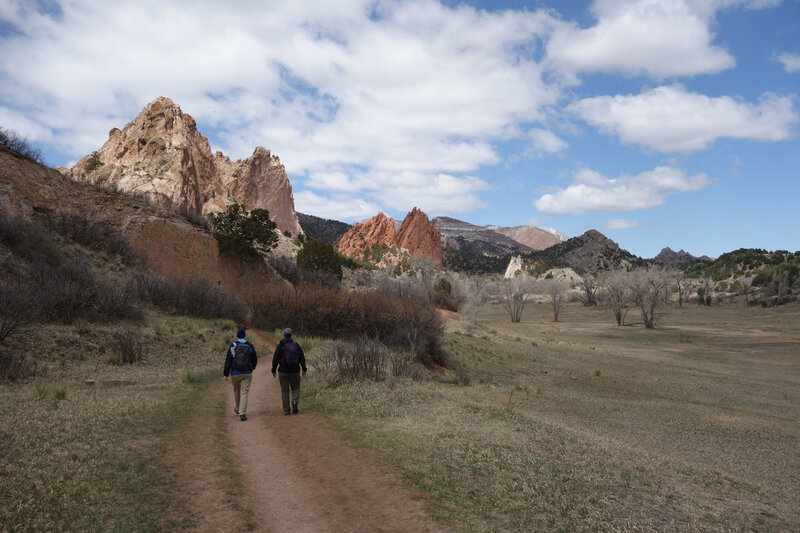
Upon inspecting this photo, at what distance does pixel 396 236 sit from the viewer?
15950 centimetres

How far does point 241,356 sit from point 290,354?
1015mm

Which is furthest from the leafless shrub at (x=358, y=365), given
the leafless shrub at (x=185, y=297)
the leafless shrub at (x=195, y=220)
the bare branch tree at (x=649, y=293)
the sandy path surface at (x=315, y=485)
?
the bare branch tree at (x=649, y=293)

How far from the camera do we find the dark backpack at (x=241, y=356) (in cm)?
954

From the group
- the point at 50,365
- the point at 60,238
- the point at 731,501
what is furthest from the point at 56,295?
the point at 731,501

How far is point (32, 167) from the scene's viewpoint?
26.4 meters

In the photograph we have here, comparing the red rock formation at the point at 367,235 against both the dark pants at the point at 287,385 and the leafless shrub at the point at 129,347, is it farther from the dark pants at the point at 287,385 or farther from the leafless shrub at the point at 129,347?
the dark pants at the point at 287,385

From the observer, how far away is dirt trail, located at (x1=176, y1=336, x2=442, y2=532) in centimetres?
482

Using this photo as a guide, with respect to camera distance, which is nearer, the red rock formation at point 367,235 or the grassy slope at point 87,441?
the grassy slope at point 87,441

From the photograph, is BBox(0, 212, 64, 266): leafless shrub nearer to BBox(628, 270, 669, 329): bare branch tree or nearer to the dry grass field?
the dry grass field

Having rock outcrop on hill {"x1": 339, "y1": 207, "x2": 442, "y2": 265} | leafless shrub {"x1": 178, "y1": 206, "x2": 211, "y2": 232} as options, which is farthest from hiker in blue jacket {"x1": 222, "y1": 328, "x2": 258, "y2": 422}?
rock outcrop on hill {"x1": 339, "y1": 207, "x2": 442, "y2": 265}

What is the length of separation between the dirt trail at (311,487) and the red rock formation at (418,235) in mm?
147810

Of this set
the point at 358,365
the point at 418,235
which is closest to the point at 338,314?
the point at 358,365

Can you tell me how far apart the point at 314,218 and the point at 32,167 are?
446ft

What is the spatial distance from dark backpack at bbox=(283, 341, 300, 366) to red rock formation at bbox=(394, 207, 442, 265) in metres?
145
